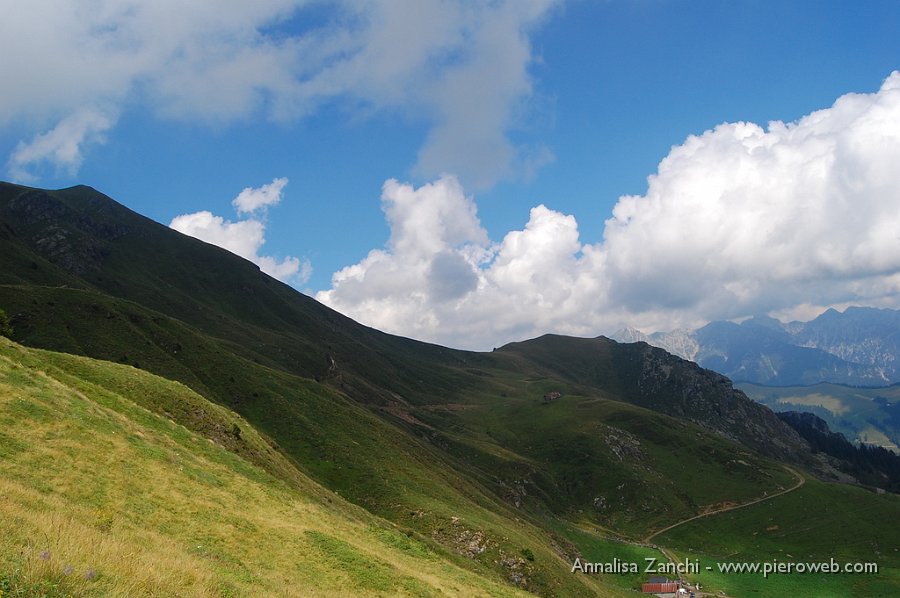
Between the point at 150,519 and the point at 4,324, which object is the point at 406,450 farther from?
the point at 150,519

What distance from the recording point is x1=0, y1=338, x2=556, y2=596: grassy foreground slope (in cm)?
1338

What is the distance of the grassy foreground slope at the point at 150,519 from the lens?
1338 centimetres

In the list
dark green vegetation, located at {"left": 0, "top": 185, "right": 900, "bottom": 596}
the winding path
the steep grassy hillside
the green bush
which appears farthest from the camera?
the winding path

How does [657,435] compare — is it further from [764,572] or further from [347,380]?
[347,380]

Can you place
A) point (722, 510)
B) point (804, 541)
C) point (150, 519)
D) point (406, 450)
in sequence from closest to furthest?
point (150, 519)
point (406, 450)
point (804, 541)
point (722, 510)

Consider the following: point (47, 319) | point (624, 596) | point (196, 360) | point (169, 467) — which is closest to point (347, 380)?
point (196, 360)

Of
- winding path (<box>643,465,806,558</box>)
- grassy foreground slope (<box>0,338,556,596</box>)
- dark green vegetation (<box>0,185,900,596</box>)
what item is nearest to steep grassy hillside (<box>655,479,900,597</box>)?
winding path (<box>643,465,806,558</box>)

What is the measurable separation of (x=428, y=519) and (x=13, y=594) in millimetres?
56063

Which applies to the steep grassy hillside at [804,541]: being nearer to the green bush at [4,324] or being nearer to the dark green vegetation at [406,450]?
the dark green vegetation at [406,450]

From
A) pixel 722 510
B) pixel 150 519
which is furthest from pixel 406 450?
pixel 722 510

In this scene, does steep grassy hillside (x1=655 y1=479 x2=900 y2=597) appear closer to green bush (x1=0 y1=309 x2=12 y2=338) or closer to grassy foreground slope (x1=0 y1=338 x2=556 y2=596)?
grassy foreground slope (x1=0 y1=338 x2=556 y2=596)

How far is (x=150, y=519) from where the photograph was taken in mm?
24938

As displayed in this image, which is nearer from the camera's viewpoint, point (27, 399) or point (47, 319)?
point (27, 399)

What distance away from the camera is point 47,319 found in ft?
312
